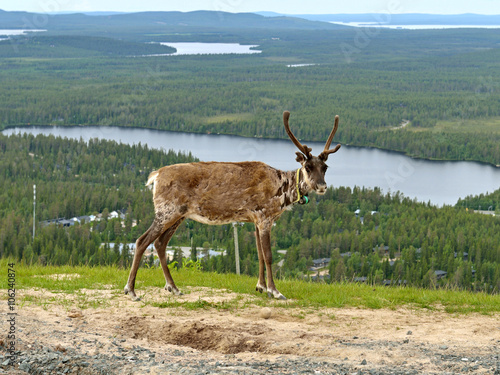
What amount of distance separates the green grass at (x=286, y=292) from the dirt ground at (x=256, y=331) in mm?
266

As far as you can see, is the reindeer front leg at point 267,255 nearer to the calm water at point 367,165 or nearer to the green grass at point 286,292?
the green grass at point 286,292

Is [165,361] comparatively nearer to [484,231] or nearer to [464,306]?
[464,306]

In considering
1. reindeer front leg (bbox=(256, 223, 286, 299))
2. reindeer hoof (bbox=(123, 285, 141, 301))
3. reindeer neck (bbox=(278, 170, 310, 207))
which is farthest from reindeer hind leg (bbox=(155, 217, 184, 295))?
reindeer neck (bbox=(278, 170, 310, 207))

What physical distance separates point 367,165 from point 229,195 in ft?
447

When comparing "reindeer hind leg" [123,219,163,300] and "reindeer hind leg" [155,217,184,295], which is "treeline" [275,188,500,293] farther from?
"reindeer hind leg" [123,219,163,300]

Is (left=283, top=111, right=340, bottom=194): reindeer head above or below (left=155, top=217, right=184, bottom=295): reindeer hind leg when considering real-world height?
above

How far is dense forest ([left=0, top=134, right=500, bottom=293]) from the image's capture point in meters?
68.1

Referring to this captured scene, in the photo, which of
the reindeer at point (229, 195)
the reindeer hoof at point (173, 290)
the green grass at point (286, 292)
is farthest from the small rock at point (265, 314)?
the reindeer hoof at point (173, 290)

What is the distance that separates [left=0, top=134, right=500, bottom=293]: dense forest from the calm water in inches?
355

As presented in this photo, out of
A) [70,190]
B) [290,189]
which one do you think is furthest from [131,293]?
[70,190]

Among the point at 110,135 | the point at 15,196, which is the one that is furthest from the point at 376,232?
the point at 110,135

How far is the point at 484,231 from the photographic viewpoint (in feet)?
293

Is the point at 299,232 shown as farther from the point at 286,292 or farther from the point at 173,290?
the point at 173,290

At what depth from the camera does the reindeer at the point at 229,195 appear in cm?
1570
